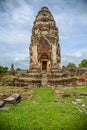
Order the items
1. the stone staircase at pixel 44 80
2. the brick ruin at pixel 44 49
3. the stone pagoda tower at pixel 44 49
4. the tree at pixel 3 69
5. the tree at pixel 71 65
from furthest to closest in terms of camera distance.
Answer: the tree at pixel 71 65, the tree at pixel 3 69, the stone pagoda tower at pixel 44 49, the brick ruin at pixel 44 49, the stone staircase at pixel 44 80

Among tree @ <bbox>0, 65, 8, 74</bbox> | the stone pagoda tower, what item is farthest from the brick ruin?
tree @ <bbox>0, 65, 8, 74</bbox>

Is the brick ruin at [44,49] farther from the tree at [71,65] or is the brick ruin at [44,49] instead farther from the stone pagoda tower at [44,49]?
the tree at [71,65]

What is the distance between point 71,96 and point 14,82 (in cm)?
1006

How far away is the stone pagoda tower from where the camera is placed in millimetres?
24641

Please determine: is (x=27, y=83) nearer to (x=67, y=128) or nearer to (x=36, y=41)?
(x=36, y=41)

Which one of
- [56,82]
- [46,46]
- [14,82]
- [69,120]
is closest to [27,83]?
[14,82]

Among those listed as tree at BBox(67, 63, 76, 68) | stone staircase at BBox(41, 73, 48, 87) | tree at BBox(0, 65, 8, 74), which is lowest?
stone staircase at BBox(41, 73, 48, 87)

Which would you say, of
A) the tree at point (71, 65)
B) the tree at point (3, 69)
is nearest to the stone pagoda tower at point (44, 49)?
the tree at point (3, 69)

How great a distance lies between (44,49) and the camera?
2475 cm

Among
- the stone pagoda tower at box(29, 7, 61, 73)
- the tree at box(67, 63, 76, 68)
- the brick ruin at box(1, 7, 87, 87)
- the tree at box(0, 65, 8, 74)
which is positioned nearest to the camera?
the brick ruin at box(1, 7, 87, 87)

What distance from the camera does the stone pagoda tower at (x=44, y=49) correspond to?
24641 millimetres

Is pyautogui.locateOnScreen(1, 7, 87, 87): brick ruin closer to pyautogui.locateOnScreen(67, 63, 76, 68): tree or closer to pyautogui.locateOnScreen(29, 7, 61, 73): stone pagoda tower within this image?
pyautogui.locateOnScreen(29, 7, 61, 73): stone pagoda tower

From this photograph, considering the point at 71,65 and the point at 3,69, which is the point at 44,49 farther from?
the point at 71,65

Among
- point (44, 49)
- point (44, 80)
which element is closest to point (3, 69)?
point (44, 49)
